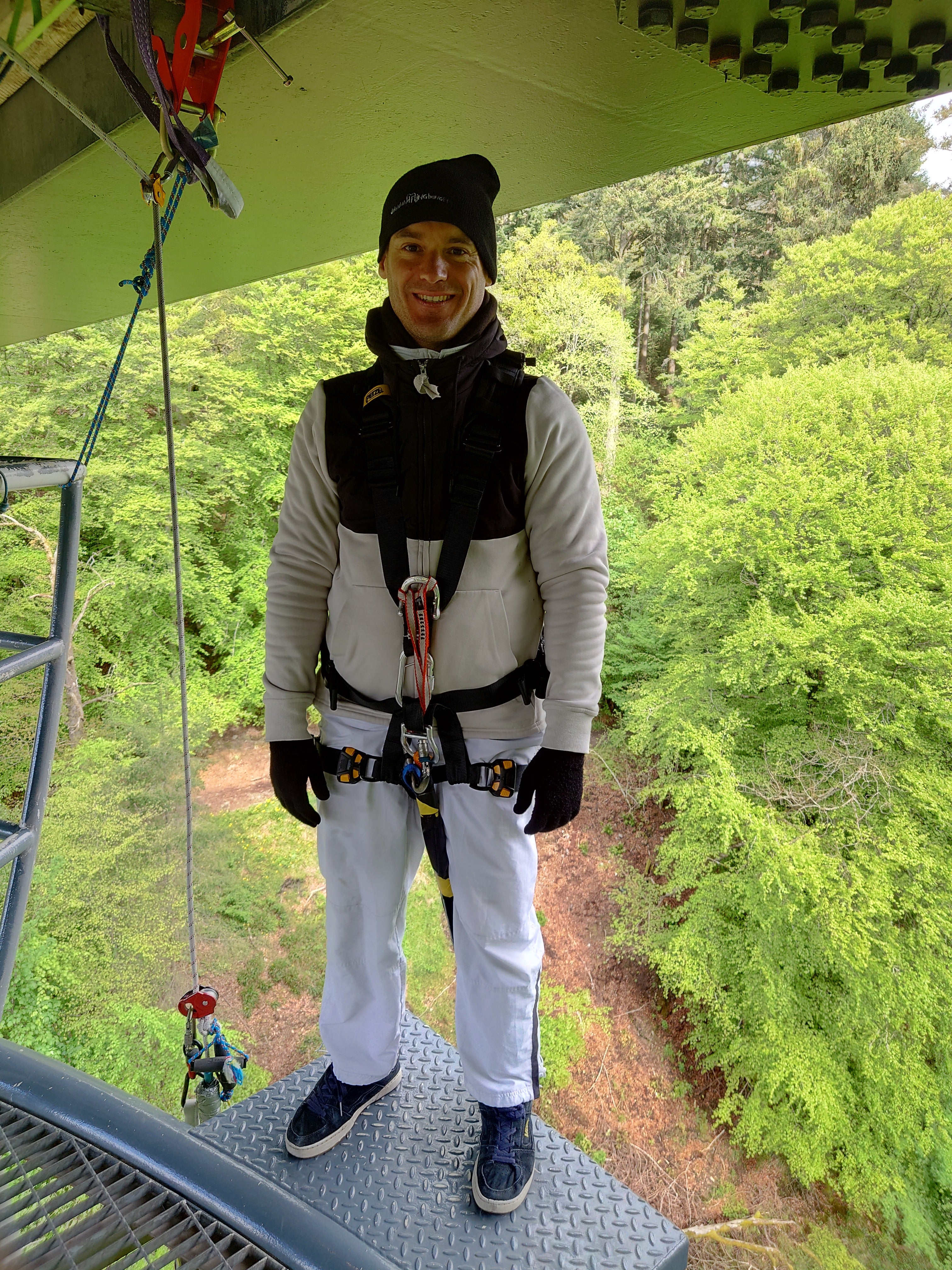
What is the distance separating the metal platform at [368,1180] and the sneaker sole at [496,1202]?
1cm

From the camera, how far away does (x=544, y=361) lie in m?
11.5

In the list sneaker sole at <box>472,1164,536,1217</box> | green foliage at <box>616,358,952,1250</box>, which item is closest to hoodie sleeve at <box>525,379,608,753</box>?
sneaker sole at <box>472,1164,536,1217</box>

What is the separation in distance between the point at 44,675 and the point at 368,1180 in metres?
1.14

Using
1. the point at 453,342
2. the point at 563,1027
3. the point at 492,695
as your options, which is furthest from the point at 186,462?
the point at 492,695

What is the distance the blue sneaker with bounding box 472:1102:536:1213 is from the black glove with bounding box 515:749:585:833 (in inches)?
23.4

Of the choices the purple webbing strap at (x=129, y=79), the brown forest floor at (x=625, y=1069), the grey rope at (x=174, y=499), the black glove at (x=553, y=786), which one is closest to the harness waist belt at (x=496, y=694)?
the black glove at (x=553, y=786)

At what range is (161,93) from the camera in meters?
1.09

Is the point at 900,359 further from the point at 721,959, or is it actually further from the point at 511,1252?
the point at 511,1252

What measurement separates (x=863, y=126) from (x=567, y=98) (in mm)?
14455

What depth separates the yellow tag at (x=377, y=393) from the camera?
4.02 feet

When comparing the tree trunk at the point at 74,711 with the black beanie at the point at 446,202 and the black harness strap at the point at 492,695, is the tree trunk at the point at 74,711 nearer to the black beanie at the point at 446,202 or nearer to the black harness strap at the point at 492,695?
the black harness strap at the point at 492,695

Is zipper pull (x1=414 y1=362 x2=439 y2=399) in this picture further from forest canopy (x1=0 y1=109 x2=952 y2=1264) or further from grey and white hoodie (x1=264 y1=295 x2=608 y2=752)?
forest canopy (x1=0 y1=109 x2=952 y2=1264)

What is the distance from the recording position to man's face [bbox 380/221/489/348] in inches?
47.1

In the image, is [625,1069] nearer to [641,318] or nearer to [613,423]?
[613,423]
